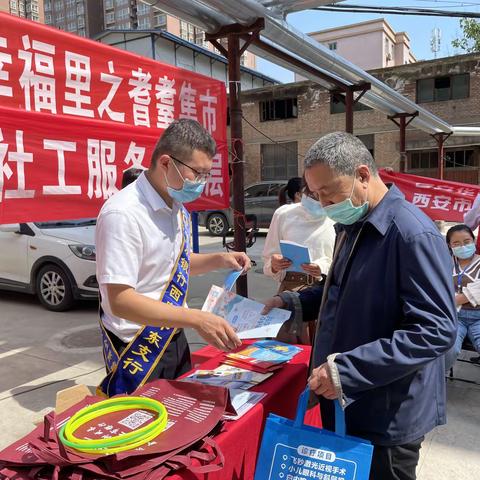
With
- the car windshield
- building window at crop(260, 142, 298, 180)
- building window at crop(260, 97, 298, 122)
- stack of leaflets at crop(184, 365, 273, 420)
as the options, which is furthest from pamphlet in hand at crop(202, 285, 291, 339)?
building window at crop(260, 97, 298, 122)

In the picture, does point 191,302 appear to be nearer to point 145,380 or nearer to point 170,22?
point 145,380

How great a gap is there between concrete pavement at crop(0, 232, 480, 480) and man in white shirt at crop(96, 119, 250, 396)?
1.61 m

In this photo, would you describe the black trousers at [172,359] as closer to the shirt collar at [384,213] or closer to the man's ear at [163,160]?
the man's ear at [163,160]

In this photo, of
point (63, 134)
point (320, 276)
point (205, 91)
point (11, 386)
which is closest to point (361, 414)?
point (320, 276)

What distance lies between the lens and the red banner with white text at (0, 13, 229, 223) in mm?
2762

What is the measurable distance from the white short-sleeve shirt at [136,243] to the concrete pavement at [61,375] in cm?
184

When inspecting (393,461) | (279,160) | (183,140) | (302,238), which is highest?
(279,160)

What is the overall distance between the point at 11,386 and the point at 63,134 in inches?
81.4

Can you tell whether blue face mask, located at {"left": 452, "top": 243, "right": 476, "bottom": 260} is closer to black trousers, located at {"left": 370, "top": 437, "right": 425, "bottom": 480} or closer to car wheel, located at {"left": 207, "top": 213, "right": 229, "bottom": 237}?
black trousers, located at {"left": 370, "top": 437, "right": 425, "bottom": 480}

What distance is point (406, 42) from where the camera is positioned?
43219mm

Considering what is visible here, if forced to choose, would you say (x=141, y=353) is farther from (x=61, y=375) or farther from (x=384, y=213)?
(x=61, y=375)

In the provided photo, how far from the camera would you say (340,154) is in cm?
136

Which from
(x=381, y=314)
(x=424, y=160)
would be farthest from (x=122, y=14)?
(x=381, y=314)

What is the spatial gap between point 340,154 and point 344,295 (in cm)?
43
